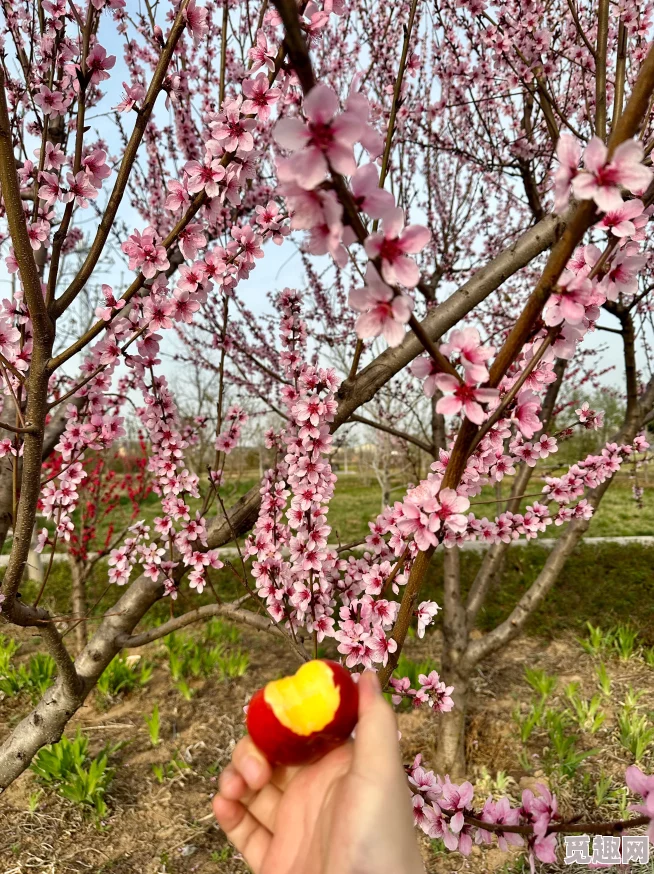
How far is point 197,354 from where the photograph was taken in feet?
24.7

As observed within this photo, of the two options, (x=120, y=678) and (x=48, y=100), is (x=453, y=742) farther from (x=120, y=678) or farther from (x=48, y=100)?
(x=48, y=100)

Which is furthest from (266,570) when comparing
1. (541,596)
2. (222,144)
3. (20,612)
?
(541,596)

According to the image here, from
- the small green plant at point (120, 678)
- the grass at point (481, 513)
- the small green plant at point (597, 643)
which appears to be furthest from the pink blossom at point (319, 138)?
the grass at point (481, 513)

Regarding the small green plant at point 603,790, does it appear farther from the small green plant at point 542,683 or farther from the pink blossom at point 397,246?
the pink blossom at point 397,246

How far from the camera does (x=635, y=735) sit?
352 centimetres

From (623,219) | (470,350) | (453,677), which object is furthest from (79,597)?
(623,219)

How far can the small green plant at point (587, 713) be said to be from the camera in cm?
376

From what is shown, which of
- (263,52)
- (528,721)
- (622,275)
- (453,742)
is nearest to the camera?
(622,275)

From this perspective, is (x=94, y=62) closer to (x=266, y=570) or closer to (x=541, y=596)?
(x=266, y=570)

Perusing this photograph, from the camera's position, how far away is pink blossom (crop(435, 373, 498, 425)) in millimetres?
907

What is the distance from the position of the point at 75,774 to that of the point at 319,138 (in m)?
3.83

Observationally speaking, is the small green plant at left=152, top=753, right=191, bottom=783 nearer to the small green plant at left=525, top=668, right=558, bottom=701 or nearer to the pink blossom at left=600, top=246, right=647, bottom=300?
the small green plant at left=525, top=668, right=558, bottom=701

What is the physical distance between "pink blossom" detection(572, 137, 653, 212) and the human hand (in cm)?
90

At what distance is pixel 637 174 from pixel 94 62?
176cm
